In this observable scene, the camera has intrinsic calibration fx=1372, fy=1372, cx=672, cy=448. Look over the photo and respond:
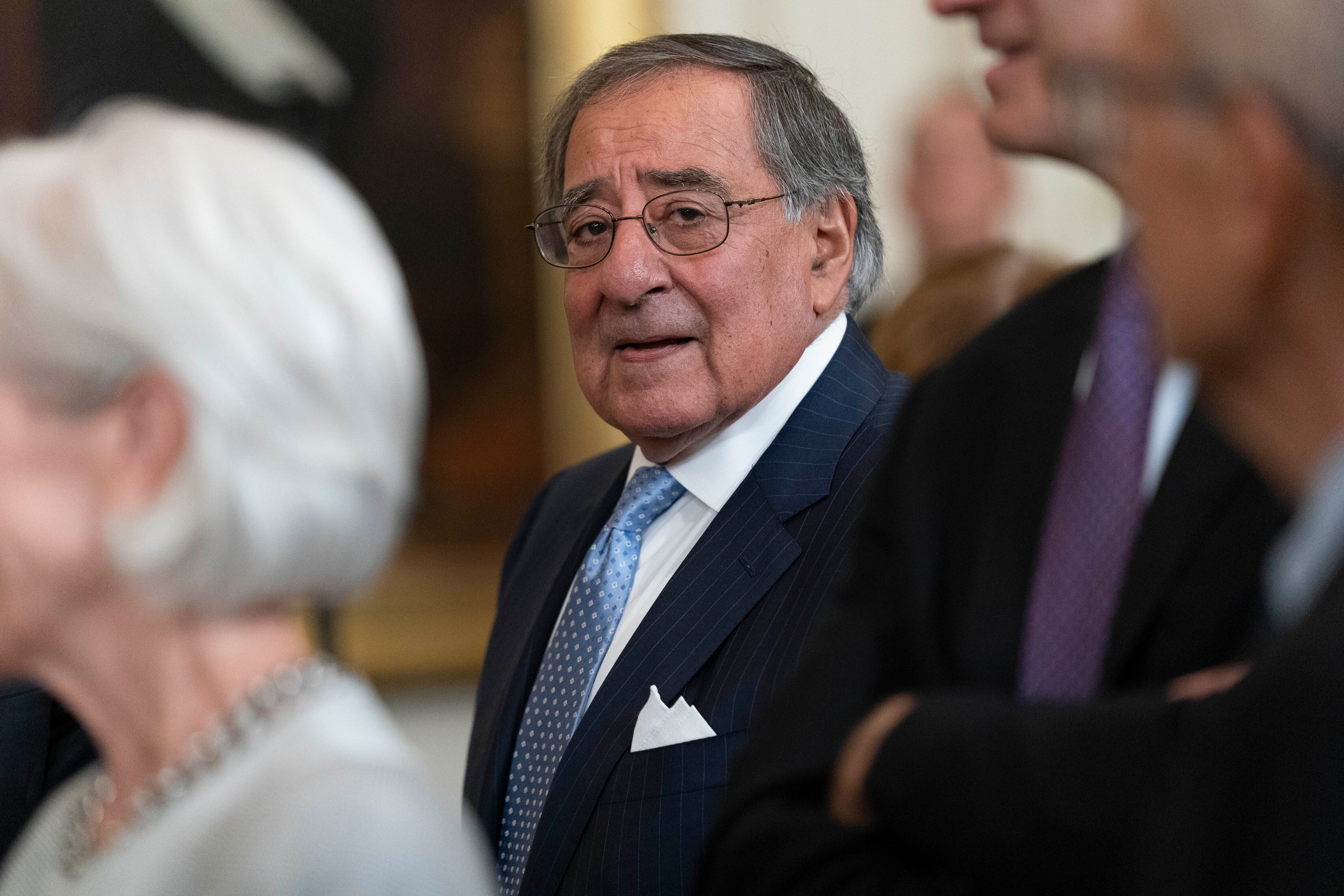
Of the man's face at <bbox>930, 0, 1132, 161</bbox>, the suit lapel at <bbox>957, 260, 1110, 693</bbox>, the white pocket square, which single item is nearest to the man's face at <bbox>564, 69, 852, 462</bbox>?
the white pocket square

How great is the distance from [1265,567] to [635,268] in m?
1.54

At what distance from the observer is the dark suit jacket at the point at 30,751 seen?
2.13 meters

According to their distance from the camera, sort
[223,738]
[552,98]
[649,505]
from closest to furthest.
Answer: [223,738], [649,505], [552,98]

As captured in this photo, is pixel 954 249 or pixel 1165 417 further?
pixel 954 249

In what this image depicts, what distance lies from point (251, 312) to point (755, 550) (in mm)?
1154

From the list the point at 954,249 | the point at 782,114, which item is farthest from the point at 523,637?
the point at 954,249

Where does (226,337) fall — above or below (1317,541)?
above

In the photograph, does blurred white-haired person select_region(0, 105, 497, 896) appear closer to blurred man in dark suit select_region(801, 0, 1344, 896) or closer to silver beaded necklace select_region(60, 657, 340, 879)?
silver beaded necklace select_region(60, 657, 340, 879)

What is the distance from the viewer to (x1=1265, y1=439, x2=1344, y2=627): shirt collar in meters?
1.07

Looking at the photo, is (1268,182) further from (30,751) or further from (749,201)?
(30,751)

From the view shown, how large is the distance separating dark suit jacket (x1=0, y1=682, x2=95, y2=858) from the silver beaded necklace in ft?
2.81

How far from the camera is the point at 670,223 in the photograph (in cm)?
261

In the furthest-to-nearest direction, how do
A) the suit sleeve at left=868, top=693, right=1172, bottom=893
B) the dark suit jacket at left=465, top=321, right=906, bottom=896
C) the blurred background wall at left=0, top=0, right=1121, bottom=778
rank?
the blurred background wall at left=0, top=0, right=1121, bottom=778
the dark suit jacket at left=465, top=321, right=906, bottom=896
the suit sleeve at left=868, top=693, right=1172, bottom=893

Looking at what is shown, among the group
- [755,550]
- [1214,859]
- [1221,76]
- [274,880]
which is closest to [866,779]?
[1214,859]
